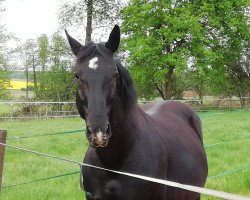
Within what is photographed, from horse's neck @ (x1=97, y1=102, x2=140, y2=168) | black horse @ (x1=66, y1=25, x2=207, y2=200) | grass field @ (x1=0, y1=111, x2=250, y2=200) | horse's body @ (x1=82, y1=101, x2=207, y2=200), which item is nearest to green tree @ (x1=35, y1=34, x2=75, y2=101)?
grass field @ (x1=0, y1=111, x2=250, y2=200)

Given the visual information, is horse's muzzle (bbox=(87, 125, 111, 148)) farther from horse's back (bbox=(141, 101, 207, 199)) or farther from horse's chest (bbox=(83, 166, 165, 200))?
horse's back (bbox=(141, 101, 207, 199))

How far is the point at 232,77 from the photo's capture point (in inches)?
1404

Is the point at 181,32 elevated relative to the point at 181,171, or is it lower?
elevated

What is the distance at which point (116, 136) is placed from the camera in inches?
116

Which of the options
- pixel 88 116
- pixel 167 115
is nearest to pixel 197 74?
pixel 167 115

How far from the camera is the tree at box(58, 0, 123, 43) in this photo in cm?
2678

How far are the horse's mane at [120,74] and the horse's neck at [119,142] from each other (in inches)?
3.8

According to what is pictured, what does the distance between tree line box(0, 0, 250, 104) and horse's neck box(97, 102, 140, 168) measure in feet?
76.5

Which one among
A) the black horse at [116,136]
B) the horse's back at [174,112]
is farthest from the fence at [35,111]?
the black horse at [116,136]

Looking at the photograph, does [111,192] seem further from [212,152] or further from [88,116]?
[212,152]

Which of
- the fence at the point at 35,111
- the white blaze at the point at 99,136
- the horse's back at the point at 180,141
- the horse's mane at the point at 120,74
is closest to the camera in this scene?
the white blaze at the point at 99,136

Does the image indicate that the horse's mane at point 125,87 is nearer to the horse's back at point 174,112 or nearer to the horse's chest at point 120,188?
the horse's chest at point 120,188

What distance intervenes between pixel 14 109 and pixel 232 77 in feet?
67.2

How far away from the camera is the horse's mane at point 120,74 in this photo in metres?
2.81
